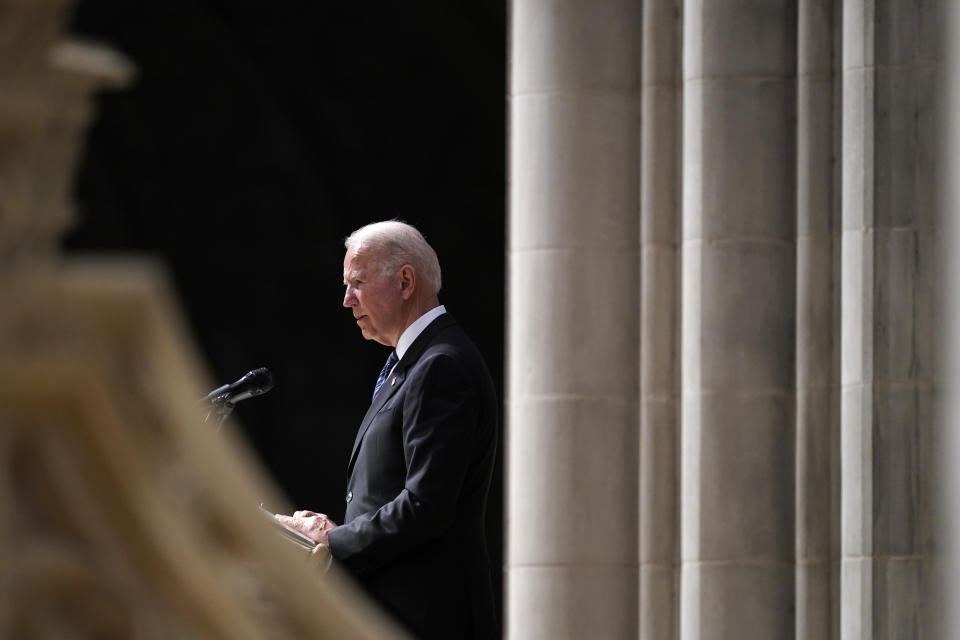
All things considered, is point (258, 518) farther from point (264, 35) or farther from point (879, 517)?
point (264, 35)

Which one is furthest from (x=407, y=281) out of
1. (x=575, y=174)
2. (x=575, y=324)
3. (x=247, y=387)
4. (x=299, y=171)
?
(x=299, y=171)

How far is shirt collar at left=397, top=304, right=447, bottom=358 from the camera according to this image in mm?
4871

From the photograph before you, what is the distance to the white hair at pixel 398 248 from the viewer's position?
4.91m

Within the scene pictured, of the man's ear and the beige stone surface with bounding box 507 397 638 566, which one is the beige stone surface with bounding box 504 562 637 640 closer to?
the beige stone surface with bounding box 507 397 638 566

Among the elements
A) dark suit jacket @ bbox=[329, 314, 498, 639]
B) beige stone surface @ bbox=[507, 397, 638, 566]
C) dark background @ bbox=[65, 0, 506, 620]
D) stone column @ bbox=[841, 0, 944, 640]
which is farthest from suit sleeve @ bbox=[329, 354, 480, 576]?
dark background @ bbox=[65, 0, 506, 620]

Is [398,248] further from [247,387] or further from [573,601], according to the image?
[573,601]

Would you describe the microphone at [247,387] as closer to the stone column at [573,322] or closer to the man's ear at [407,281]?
the man's ear at [407,281]

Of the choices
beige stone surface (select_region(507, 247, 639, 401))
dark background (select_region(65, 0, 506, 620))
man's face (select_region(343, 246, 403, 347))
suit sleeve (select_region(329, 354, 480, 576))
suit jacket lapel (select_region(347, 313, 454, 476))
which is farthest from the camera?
dark background (select_region(65, 0, 506, 620))

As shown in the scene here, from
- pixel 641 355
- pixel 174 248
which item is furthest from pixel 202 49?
pixel 641 355

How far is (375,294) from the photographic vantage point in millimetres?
4906

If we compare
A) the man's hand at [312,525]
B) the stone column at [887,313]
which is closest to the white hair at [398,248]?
the man's hand at [312,525]

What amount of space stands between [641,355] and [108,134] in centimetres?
685

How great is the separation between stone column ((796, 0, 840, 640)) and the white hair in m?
1.34

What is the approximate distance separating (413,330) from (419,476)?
480mm
